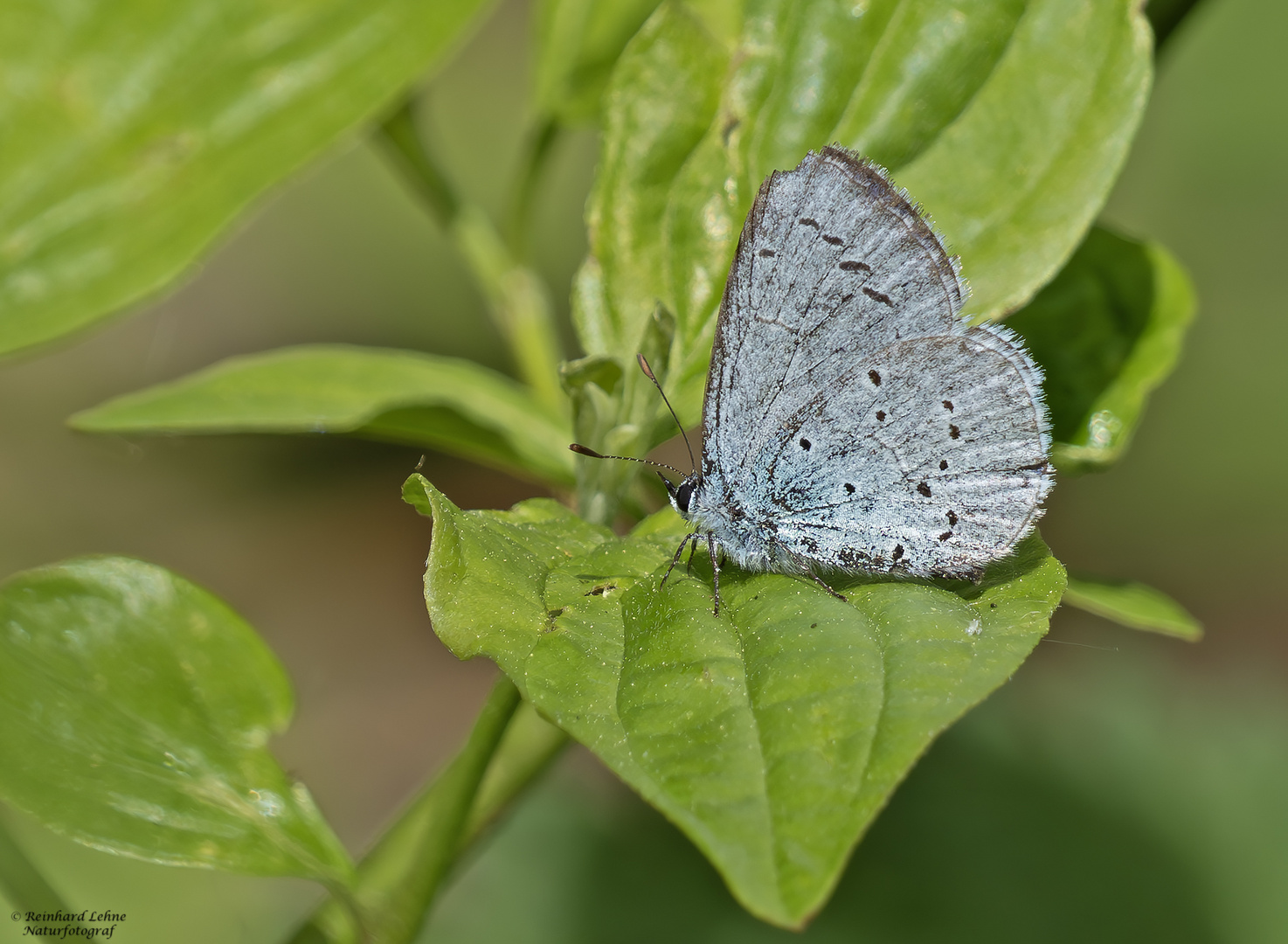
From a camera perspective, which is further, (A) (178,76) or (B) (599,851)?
(B) (599,851)

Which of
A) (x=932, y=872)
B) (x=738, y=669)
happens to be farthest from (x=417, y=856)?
(x=932, y=872)

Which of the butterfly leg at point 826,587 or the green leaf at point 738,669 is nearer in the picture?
the green leaf at point 738,669

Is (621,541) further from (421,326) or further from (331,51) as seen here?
(421,326)

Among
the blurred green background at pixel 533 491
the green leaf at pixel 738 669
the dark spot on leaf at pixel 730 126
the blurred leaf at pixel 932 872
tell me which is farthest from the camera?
the blurred green background at pixel 533 491

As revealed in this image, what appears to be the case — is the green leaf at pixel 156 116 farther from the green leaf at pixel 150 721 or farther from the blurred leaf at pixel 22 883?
the blurred leaf at pixel 22 883

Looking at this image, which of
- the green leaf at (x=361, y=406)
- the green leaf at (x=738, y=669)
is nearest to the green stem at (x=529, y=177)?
the green leaf at (x=361, y=406)

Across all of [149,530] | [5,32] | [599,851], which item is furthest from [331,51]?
[149,530]

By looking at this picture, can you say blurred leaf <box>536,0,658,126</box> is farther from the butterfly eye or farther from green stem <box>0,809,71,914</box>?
green stem <box>0,809,71,914</box>
